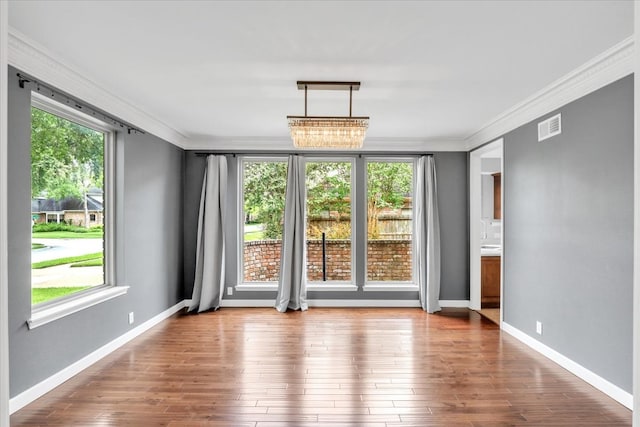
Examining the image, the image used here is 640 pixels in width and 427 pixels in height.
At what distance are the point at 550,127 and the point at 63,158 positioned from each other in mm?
4500

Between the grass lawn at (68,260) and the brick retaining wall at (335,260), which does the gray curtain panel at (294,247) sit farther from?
the grass lawn at (68,260)

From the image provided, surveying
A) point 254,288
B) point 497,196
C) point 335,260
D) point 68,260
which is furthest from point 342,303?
point 68,260

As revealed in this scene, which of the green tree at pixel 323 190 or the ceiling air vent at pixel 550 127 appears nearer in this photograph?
the ceiling air vent at pixel 550 127

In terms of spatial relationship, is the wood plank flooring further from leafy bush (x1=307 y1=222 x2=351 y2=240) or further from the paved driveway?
leafy bush (x1=307 y1=222 x2=351 y2=240)

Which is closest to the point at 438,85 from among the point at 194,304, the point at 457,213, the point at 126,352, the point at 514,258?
the point at 514,258

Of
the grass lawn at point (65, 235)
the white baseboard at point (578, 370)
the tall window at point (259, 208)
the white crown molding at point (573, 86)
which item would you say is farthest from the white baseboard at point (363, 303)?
the grass lawn at point (65, 235)

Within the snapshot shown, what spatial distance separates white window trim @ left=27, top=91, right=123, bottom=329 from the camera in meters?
2.98

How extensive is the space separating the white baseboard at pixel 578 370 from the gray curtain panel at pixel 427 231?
53.8 inches

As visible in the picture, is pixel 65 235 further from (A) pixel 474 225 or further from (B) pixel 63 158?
(A) pixel 474 225

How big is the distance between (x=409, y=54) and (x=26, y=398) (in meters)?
3.70

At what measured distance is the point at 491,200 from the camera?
6855mm

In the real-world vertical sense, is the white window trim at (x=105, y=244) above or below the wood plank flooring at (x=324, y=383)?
above

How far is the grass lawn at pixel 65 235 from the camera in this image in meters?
3.07

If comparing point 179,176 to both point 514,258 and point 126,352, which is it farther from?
point 514,258
